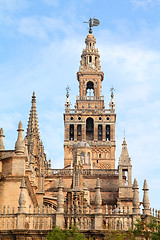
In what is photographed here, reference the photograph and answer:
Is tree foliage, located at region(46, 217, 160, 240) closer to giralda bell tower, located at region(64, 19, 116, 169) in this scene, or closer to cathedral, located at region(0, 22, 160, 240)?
cathedral, located at region(0, 22, 160, 240)

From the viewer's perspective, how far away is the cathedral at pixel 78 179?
42.0m

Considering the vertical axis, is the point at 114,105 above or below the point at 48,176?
above

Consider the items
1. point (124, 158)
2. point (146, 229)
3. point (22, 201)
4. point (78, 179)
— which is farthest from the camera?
point (124, 158)

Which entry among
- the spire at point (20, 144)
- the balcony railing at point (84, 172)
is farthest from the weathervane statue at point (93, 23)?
the spire at point (20, 144)

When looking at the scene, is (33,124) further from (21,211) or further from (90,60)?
(90,60)

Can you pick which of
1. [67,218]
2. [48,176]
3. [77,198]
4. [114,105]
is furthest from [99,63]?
[67,218]

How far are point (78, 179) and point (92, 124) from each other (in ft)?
149

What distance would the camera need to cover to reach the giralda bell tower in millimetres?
94500

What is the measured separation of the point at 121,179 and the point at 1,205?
29.1m

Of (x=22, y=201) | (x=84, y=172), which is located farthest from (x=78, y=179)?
(x=84, y=172)

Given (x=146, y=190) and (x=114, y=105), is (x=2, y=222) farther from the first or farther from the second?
(x=114, y=105)

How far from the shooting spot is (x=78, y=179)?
2036 inches

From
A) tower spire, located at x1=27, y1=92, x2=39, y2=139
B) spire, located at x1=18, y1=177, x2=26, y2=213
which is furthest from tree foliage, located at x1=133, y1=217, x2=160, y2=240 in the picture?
tower spire, located at x1=27, y1=92, x2=39, y2=139

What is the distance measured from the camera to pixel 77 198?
4972 cm
